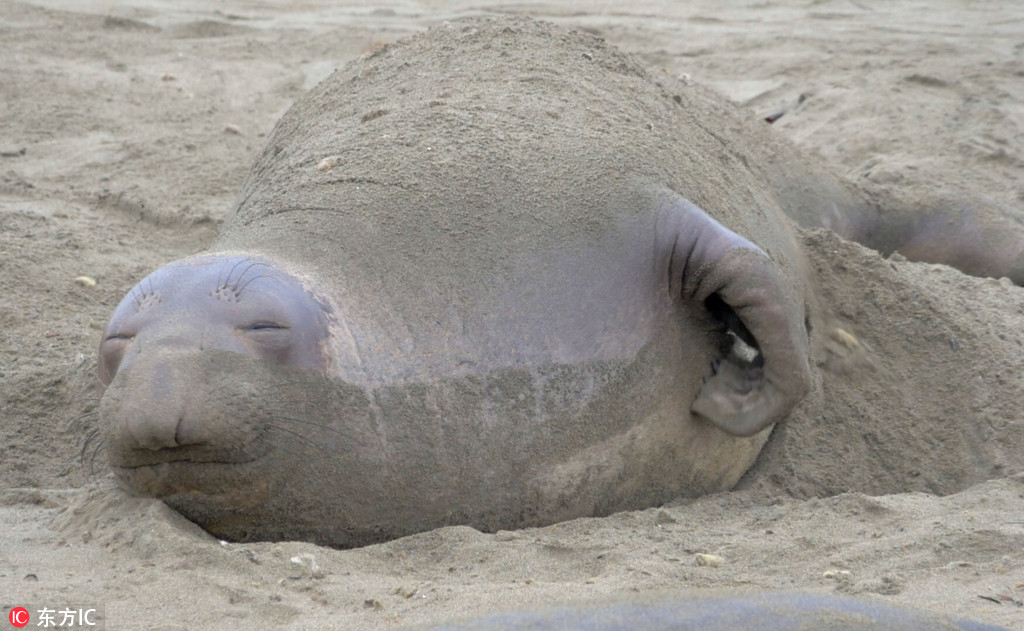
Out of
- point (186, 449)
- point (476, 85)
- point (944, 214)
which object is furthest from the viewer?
point (944, 214)

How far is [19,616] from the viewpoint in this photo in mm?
2609

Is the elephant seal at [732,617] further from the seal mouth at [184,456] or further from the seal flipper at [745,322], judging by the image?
the seal flipper at [745,322]

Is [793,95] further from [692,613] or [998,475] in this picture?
[692,613]

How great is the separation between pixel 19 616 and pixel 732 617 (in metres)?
1.32

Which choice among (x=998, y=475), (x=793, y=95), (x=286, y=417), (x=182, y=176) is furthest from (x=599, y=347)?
(x=793, y=95)

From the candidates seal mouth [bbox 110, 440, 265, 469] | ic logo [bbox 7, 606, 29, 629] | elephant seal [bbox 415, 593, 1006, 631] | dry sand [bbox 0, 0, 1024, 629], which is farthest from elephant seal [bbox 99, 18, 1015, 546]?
elephant seal [bbox 415, 593, 1006, 631]

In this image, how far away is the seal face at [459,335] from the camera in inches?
123

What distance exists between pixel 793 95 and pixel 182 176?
3719 millimetres

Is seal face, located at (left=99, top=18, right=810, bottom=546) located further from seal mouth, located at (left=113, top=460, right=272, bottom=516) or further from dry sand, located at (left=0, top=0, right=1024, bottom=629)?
dry sand, located at (left=0, top=0, right=1024, bottom=629)

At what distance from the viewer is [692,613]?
241cm

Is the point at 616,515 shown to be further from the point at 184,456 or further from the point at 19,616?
the point at 19,616

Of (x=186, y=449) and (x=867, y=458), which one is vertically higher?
(x=186, y=449)

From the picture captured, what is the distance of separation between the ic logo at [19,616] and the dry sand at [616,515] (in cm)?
5

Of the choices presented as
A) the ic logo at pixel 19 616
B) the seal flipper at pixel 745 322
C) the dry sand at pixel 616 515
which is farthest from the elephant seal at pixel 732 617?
the seal flipper at pixel 745 322
